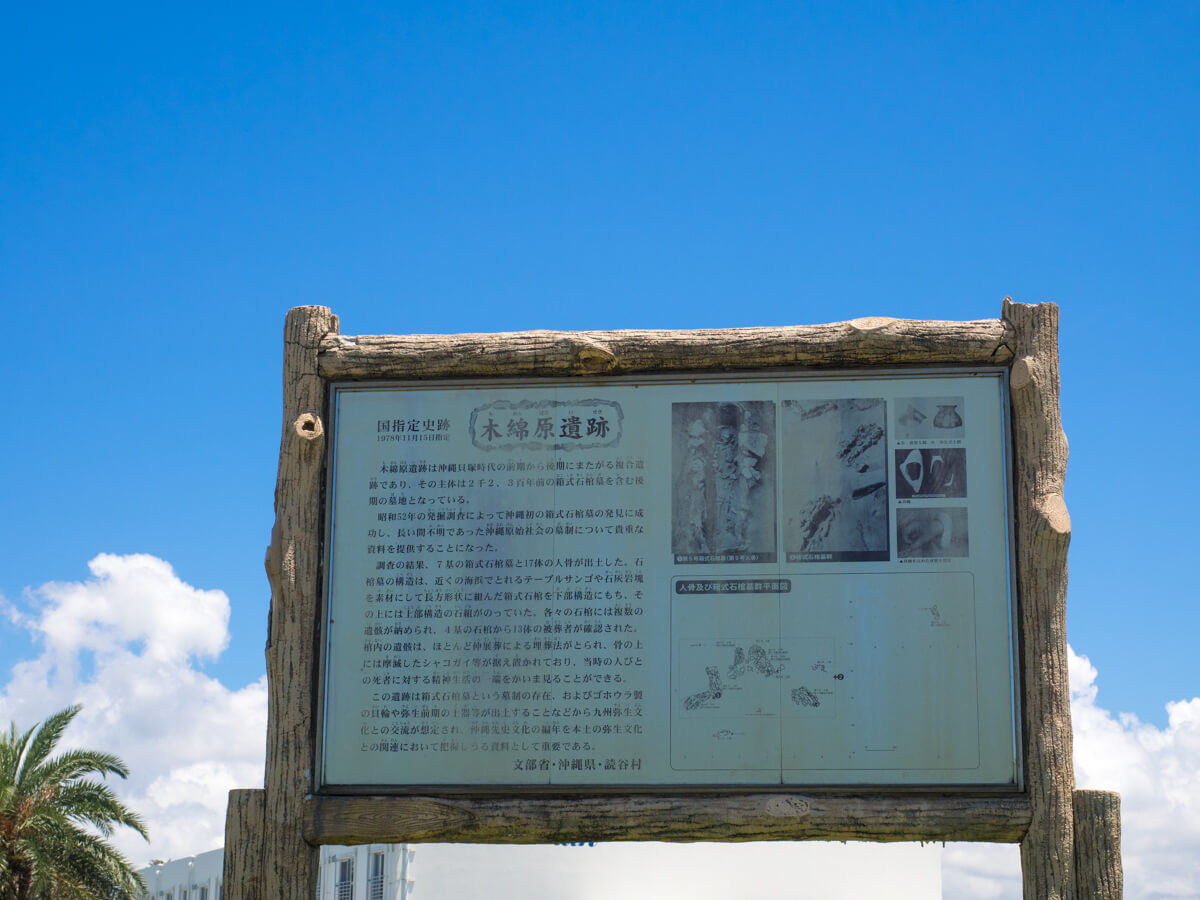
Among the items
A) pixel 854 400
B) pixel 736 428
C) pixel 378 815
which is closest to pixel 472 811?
pixel 378 815

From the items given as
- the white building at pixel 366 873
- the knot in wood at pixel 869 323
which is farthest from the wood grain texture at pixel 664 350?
the white building at pixel 366 873

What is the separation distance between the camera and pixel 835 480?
6.98 meters

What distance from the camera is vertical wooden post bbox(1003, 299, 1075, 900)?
6.49 m

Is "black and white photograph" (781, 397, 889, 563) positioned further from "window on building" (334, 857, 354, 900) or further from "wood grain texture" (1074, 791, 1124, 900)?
"window on building" (334, 857, 354, 900)

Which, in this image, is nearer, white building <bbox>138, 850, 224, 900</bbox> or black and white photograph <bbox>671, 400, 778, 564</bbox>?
black and white photograph <bbox>671, 400, 778, 564</bbox>

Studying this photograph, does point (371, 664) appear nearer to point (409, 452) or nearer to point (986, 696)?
point (409, 452)

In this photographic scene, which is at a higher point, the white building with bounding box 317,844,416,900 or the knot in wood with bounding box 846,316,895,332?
the knot in wood with bounding box 846,316,895,332

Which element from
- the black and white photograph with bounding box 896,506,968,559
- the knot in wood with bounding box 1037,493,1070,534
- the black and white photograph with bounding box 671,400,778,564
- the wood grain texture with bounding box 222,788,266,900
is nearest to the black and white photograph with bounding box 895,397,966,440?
the black and white photograph with bounding box 896,506,968,559

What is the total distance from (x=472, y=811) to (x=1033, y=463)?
3552 millimetres

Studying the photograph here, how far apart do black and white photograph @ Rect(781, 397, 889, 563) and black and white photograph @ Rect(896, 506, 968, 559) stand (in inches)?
3.8

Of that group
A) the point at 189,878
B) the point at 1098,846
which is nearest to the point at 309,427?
the point at 1098,846

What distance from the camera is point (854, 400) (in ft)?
23.2

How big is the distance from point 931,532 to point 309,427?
3534 mm

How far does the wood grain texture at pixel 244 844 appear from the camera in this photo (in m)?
6.74
